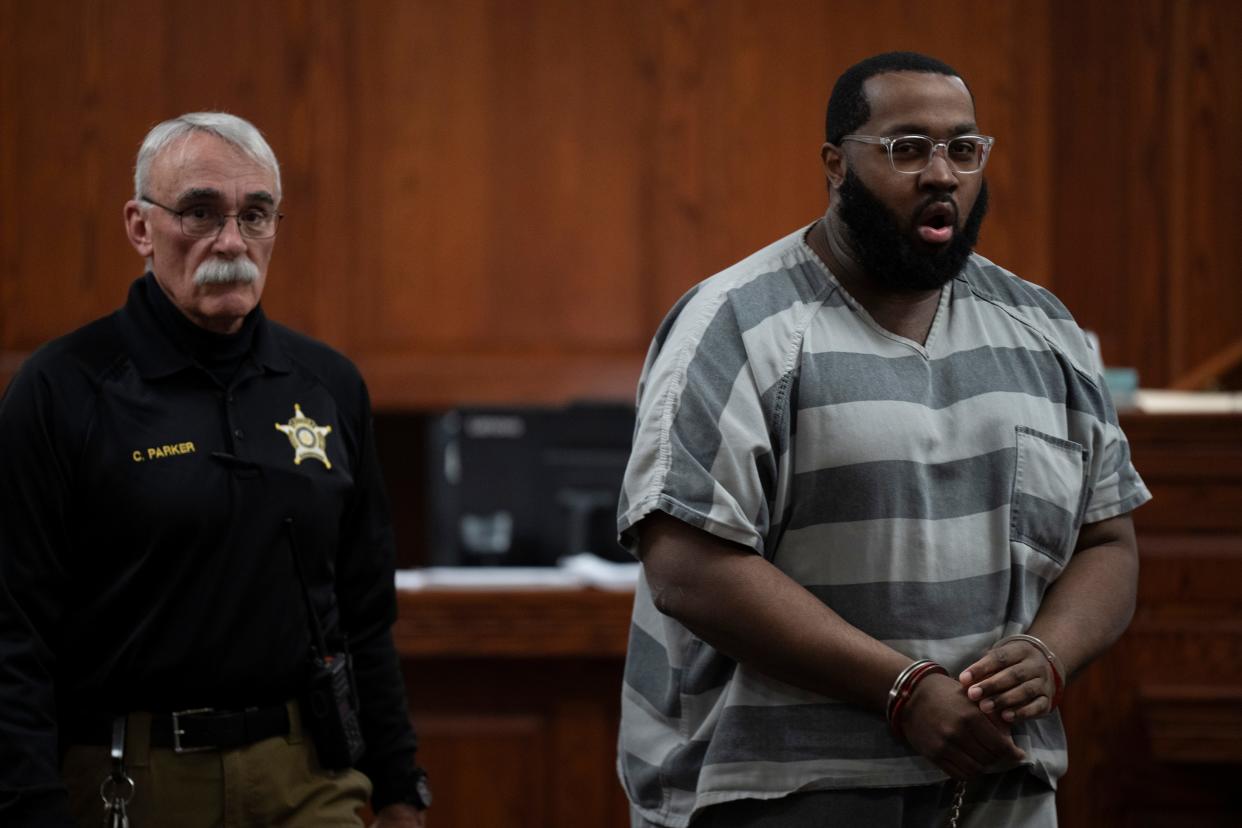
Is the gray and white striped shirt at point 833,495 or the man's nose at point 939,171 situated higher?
the man's nose at point 939,171

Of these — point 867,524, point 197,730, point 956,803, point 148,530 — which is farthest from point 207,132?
point 956,803

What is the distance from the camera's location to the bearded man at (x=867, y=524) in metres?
1.50

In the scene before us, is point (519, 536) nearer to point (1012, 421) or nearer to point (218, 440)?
point (218, 440)

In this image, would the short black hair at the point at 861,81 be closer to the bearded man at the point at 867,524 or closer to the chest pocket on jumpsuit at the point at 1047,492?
the bearded man at the point at 867,524

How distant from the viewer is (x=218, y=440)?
1788 millimetres

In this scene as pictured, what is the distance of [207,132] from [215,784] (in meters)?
0.77

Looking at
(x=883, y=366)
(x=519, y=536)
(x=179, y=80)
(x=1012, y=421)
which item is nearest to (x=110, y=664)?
(x=883, y=366)

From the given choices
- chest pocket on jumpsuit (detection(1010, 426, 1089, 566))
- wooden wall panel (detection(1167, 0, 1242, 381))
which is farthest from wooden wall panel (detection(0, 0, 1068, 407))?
chest pocket on jumpsuit (detection(1010, 426, 1089, 566))

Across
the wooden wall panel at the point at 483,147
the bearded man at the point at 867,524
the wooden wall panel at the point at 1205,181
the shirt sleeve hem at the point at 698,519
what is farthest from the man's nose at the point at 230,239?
the wooden wall panel at the point at 1205,181

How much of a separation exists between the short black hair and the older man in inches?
27.8

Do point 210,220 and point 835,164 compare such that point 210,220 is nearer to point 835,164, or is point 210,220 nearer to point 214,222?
point 214,222

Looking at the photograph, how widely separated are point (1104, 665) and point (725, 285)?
158cm

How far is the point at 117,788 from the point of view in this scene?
5.57 ft

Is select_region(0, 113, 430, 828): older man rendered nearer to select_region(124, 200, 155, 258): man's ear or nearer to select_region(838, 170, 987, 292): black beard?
select_region(124, 200, 155, 258): man's ear
